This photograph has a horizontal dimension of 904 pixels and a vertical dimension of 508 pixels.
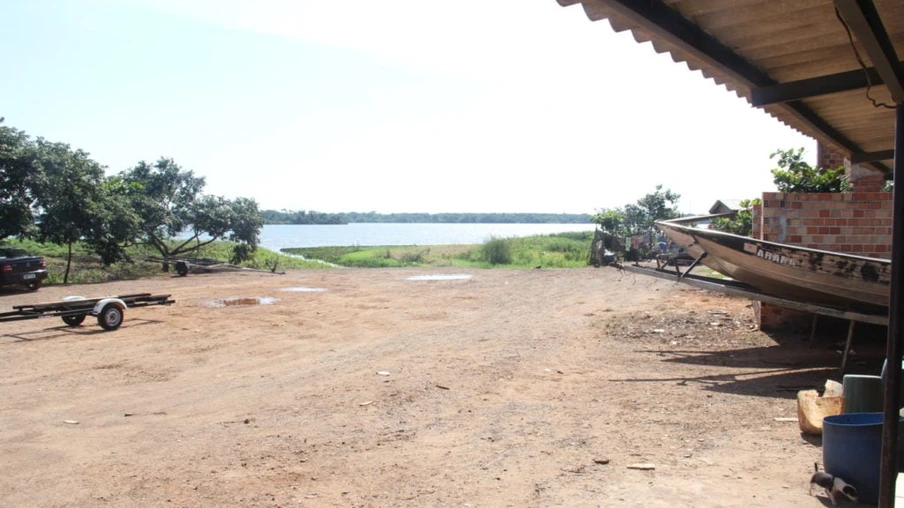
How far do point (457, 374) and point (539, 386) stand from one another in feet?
3.75

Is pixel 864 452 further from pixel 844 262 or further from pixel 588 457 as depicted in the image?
pixel 844 262

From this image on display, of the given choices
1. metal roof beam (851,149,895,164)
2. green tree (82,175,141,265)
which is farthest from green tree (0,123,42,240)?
metal roof beam (851,149,895,164)

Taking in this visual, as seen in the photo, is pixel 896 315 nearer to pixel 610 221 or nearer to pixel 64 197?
pixel 64 197

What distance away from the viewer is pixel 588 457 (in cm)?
468

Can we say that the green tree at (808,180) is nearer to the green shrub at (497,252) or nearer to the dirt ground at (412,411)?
the dirt ground at (412,411)

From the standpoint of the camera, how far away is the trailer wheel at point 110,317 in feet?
37.1

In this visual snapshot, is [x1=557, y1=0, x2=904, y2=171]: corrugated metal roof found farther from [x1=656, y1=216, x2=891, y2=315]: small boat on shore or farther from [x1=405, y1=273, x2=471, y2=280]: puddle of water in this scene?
[x1=405, y1=273, x2=471, y2=280]: puddle of water

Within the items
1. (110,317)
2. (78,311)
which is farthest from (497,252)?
(78,311)

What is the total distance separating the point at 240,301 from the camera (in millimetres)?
15805

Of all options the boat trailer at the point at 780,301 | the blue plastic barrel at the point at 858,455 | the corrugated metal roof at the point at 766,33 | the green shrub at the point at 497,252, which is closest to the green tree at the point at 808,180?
the boat trailer at the point at 780,301

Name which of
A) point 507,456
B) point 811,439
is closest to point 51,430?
point 507,456

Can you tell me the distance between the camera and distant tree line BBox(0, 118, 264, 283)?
65.2 ft

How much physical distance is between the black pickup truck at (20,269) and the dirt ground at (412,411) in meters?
7.00

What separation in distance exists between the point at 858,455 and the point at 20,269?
808 inches
